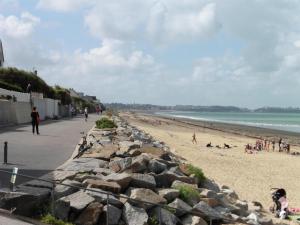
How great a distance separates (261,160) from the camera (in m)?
34.3

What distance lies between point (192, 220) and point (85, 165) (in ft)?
12.1

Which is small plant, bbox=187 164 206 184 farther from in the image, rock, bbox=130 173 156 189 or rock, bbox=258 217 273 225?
rock, bbox=130 173 156 189

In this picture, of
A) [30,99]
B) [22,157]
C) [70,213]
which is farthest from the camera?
[30,99]

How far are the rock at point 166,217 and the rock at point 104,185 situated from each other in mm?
952

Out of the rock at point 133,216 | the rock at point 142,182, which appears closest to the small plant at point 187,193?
the rock at point 142,182

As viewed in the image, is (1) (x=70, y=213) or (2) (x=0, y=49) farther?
(2) (x=0, y=49)

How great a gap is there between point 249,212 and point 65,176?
542 cm

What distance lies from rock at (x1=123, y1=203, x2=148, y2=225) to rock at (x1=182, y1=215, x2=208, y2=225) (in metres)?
1.21

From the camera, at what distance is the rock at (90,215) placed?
9367 mm

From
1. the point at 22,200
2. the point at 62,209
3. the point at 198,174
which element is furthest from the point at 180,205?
the point at 198,174

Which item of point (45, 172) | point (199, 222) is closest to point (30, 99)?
point (45, 172)

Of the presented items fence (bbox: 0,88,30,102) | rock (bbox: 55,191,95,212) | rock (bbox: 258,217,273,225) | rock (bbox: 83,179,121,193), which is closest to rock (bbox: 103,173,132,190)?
rock (bbox: 83,179,121,193)

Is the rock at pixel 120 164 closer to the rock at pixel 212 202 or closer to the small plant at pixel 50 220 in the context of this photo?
the rock at pixel 212 202

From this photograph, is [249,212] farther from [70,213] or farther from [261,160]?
[261,160]
